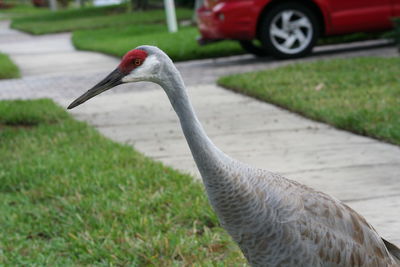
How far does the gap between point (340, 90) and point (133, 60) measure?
5.73m

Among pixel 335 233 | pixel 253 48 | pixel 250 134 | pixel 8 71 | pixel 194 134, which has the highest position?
pixel 194 134

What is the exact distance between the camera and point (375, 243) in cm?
330

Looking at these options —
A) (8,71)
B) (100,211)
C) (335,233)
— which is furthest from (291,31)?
(335,233)

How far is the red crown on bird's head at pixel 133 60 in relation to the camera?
121 inches

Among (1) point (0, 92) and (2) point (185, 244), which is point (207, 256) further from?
(1) point (0, 92)

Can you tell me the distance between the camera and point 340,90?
8531 millimetres

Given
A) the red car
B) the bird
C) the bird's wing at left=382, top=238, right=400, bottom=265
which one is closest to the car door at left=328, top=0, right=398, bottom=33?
the red car

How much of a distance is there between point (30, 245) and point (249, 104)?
173 inches

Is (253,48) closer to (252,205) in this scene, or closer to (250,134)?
(250,134)

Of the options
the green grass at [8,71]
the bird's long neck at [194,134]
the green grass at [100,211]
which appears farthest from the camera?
the green grass at [8,71]

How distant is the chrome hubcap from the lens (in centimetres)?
1180

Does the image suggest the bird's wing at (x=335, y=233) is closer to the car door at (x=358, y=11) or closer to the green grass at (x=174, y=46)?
the car door at (x=358, y=11)

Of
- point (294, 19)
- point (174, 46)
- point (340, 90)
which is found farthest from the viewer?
point (174, 46)

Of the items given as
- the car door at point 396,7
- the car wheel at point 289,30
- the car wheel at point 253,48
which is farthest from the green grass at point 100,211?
the car wheel at point 253,48
